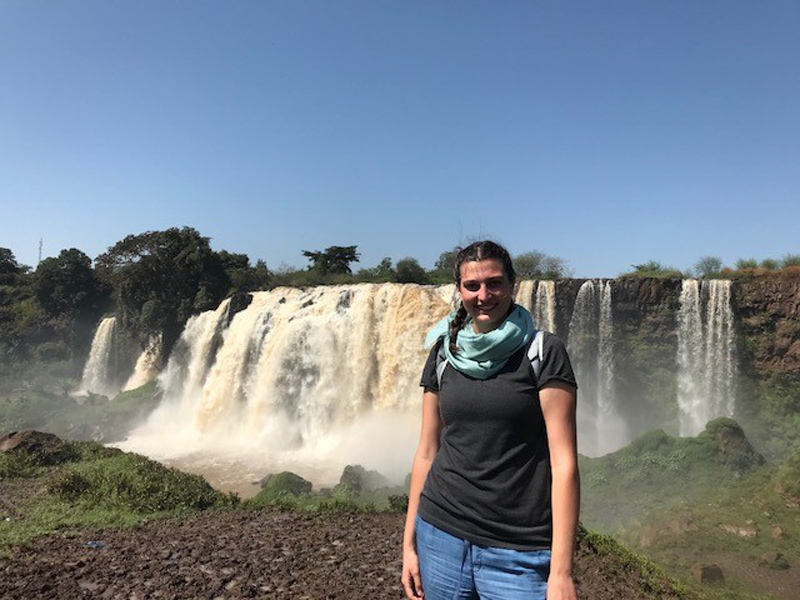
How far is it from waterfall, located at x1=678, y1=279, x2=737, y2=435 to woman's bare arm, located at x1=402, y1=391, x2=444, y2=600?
17.5m

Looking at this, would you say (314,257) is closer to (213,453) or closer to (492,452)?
(213,453)

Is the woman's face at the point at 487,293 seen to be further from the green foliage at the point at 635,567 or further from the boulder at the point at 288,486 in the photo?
the boulder at the point at 288,486

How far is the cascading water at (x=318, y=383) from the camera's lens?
17.7 meters

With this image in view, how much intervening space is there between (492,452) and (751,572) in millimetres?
10075

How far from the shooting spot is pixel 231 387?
2133cm

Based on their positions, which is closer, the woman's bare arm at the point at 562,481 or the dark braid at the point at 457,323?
the woman's bare arm at the point at 562,481

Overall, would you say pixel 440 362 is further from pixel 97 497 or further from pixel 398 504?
pixel 97 497

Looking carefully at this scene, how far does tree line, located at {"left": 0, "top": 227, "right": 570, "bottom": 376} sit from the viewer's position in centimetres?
2997

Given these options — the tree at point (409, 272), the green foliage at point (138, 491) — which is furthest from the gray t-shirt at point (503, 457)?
the tree at point (409, 272)

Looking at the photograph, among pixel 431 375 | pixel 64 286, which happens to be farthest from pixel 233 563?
pixel 64 286

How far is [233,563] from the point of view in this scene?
580 cm

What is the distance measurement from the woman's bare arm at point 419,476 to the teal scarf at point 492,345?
315 mm

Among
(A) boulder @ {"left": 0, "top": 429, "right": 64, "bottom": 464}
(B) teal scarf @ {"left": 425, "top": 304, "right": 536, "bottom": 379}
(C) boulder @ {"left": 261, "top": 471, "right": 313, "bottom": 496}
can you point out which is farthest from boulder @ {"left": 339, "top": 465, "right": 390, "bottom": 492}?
(B) teal scarf @ {"left": 425, "top": 304, "right": 536, "bottom": 379}

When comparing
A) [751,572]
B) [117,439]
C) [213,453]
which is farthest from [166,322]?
[751,572]
